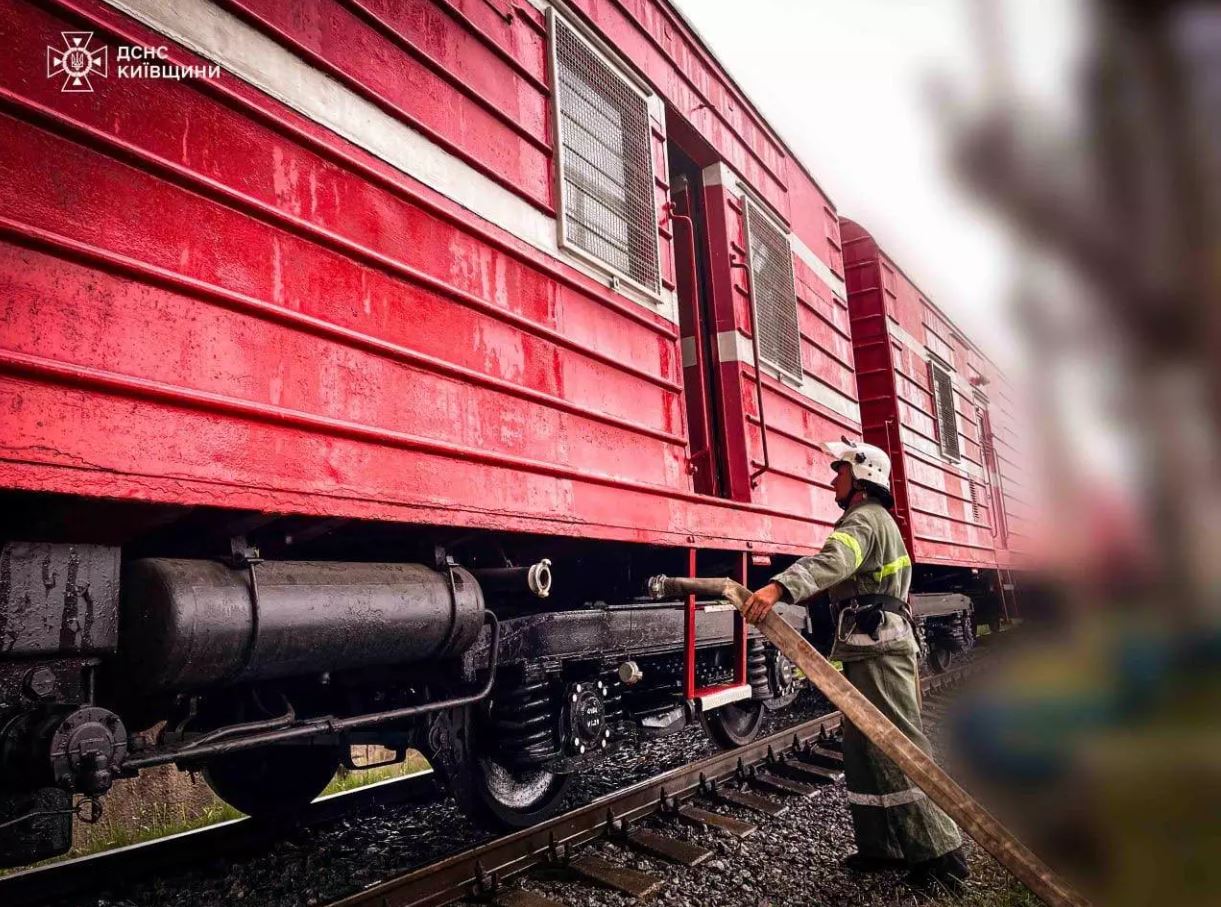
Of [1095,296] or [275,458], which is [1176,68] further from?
[275,458]

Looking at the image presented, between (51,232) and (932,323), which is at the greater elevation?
(932,323)

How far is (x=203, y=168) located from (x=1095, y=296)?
83.4 inches

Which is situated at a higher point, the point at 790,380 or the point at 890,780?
the point at 790,380

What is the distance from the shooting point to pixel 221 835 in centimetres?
338

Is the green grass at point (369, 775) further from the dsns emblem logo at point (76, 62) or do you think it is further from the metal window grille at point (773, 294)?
the dsns emblem logo at point (76, 62)

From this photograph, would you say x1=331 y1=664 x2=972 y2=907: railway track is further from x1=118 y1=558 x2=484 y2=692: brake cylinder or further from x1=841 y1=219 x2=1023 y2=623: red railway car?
x1=841 y1=219 x2=1023 y2=623: red railway car

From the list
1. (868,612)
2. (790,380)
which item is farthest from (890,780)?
(790,380)

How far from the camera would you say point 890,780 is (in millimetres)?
3035

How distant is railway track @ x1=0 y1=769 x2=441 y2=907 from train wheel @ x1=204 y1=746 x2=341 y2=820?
8 centimetres

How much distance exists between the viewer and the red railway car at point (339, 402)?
1.78 m

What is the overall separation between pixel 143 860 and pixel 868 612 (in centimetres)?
288

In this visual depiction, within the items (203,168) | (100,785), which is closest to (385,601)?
(100,785)

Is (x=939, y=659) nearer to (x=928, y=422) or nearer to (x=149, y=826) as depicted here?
(x=928, y=422)

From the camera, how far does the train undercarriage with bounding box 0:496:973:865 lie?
180 cm
